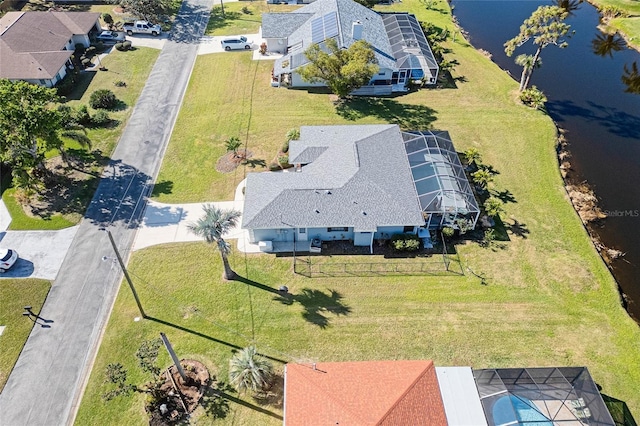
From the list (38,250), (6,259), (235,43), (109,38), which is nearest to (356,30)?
(235,43)

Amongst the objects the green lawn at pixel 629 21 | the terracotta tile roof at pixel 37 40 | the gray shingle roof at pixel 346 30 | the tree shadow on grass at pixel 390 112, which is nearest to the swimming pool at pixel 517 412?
the tree shadow on grass at pixel 390 112

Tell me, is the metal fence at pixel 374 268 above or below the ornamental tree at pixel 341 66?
below

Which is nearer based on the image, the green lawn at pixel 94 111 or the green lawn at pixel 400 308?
the green lawn at pixel 400 308

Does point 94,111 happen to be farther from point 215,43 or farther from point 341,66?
point 341,66

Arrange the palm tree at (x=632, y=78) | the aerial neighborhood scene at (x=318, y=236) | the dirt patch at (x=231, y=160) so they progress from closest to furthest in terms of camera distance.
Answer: the aerial neighborhood scene at (x=318, y=236) < the dirt patch at (x=231, y=160) < the palm tree at (x=632, y=78)

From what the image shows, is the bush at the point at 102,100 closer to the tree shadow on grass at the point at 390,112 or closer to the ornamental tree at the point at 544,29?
the tree shadow on grass at the point at 390,112

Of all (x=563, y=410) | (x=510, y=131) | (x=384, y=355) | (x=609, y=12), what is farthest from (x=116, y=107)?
(x=609, y=12)

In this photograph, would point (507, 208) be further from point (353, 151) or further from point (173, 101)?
point (173, 101)
